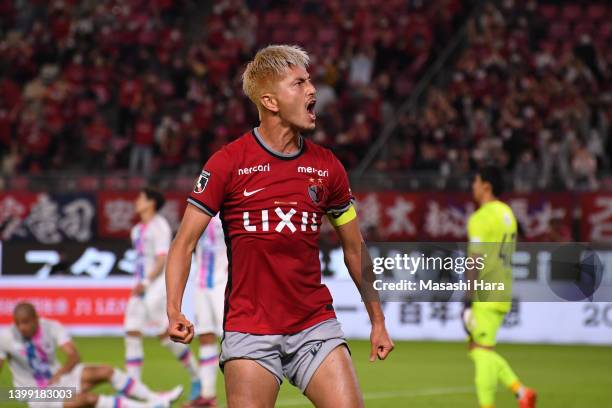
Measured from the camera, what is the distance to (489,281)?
980cm

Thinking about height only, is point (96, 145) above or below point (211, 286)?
above

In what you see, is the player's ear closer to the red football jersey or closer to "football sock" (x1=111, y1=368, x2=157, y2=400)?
the red football jersey

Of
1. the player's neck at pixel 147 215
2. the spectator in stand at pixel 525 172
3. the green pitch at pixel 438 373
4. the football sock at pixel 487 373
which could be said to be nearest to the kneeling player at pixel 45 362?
the green pitch at pixel 438 373

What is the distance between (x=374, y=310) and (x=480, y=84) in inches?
694

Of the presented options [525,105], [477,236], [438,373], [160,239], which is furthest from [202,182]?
[525,105]

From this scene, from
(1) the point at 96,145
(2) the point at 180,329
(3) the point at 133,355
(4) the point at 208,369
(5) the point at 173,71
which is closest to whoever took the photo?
(2) the point at 180,329

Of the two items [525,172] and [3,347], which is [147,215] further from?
[525,172]

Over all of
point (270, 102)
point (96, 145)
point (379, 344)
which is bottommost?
point (379, 344)

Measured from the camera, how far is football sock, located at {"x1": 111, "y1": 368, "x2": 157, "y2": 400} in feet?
34.1

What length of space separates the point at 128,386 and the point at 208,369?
1.12m

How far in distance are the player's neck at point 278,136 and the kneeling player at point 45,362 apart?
484cm

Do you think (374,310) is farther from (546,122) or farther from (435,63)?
(435,63)

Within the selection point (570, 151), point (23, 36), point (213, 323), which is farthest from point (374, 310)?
point (23, 36)

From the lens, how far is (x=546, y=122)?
2158cm
